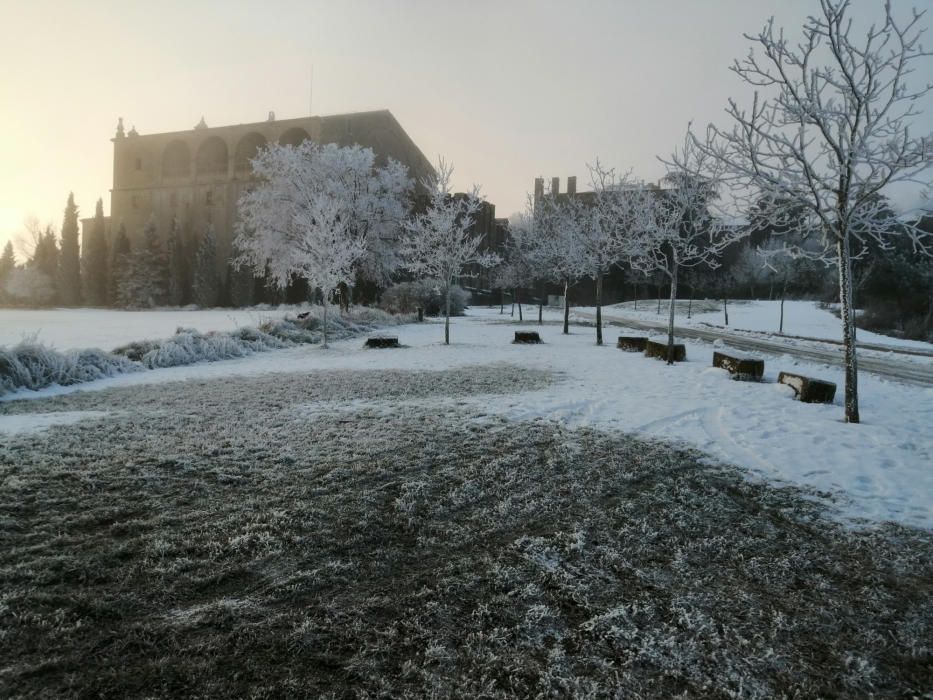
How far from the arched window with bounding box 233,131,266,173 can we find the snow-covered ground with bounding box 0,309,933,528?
42.1 metres

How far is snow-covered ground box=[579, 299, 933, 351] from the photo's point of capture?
30.5 m

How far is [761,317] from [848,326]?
35629 mm

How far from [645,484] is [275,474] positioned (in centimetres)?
319

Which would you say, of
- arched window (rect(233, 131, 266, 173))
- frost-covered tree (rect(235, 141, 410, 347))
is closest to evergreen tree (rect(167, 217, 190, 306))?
arched window (rect(233, 131, 266, 173))

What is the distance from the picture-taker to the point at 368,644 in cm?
227

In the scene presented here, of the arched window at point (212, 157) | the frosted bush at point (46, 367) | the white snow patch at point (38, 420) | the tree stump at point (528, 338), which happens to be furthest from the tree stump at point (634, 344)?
the arched window at point (212, 157)

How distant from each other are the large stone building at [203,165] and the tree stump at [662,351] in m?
36.6

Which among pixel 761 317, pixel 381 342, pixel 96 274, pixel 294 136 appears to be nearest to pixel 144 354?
pixel 381 342

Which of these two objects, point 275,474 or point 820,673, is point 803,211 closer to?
point 820,673

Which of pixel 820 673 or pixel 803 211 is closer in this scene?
pixel 820 673

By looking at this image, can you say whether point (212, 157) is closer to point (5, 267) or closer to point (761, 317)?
point (5, 267)

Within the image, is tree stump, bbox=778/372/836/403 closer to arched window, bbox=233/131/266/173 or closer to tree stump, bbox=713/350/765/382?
A: tree stump, bbox=713/350/765/382

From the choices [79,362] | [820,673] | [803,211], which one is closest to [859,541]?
[820,673]

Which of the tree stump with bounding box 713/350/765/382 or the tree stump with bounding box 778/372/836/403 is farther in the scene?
the tree stump with bounding box 713/350/765/382
